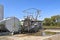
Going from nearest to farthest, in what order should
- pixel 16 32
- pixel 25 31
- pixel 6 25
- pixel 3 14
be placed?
pixel 6 25, pixel 16 32, pixel 25 31, pixel 3 14

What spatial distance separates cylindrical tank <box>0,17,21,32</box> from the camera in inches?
699

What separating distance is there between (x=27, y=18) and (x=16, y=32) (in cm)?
371

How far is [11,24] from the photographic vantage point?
1831 centimetres

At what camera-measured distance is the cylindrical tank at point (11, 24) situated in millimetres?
17766

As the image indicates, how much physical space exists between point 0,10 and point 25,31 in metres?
5.42

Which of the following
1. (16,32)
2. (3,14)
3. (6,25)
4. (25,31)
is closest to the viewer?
(6,25)

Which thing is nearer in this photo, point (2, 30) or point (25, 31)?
point (2, 30)

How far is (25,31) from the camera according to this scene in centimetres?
2102

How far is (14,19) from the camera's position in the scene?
18.6 m

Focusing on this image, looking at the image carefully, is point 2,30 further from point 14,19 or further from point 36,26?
point 36,26

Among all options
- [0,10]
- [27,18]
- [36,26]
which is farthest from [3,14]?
[36,26]

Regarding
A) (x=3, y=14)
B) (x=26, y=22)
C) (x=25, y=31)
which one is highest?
(x=3, y=14)

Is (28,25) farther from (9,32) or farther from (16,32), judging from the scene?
(9,32)

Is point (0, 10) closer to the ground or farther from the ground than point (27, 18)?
farther from the ground
